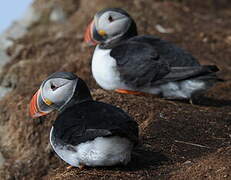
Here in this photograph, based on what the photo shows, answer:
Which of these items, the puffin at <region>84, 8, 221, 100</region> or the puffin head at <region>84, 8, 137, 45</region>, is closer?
the puffin at <region>84, 8, 221, 100</region>

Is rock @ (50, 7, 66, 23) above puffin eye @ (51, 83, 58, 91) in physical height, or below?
below

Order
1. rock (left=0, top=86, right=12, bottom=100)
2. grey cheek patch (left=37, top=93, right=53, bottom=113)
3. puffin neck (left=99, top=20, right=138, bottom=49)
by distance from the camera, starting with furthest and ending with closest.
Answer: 1. rock (left=0, top=86, right=12, bottom=100)
2. puffin neck (left=99, top=20, right=138, bottom=49)
3. grey cheek patch (left=37, top=93, right=53, bottom=113)

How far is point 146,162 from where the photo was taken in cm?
621

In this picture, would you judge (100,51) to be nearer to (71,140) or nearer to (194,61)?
(194,61)

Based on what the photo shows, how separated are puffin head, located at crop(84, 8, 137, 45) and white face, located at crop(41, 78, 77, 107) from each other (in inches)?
91.0

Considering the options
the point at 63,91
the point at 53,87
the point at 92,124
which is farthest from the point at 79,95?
the point at 92,124

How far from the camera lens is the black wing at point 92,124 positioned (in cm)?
561

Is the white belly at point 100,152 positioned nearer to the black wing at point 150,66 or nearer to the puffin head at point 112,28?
the black wing at point 150,66

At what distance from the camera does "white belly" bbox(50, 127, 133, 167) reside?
5652 mm

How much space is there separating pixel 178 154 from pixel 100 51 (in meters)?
2.43

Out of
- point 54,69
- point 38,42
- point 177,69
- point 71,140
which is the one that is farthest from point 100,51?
point 38,42

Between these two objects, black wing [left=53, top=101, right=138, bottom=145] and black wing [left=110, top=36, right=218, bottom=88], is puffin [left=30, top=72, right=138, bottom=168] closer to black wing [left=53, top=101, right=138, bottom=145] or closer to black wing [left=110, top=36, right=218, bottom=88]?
black wing [left=53, top=101, right=138, bottom=145]

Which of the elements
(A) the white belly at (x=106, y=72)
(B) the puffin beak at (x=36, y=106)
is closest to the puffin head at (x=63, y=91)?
(B) the puffin beak at (x=36, y=106)

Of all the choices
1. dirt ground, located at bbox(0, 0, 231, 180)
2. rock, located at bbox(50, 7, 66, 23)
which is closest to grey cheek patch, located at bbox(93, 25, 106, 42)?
dirt ground, located at bbox(0, 0, 231, 180)
